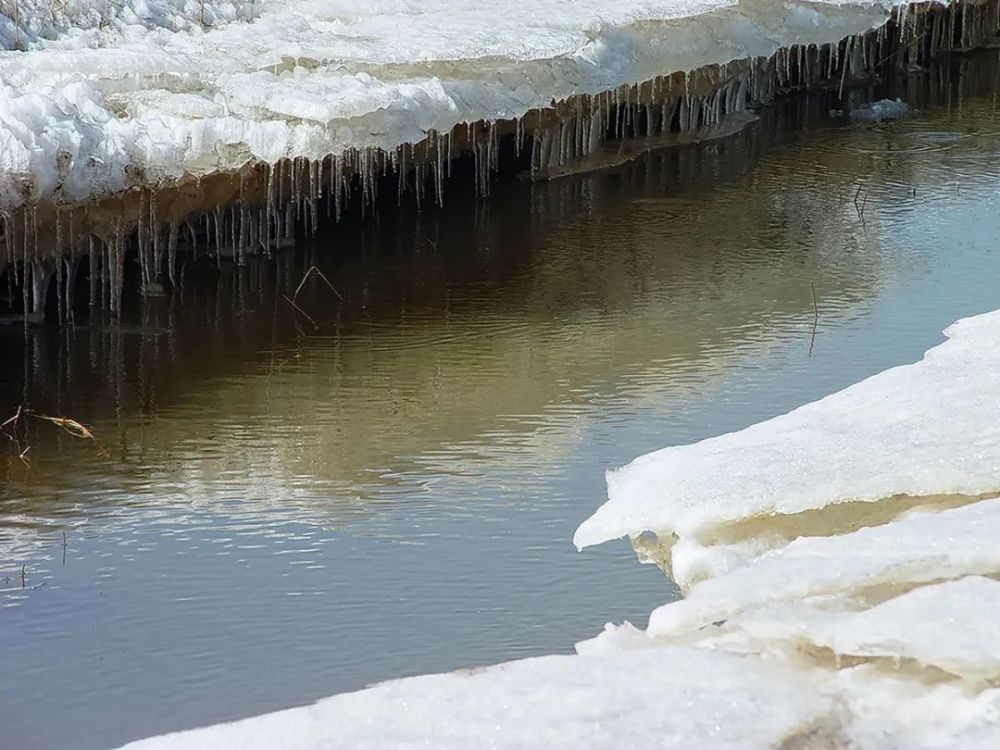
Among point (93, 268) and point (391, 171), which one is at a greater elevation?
point (391, 171)

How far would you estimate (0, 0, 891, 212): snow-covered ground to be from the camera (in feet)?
31.4

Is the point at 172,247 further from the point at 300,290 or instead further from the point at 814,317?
the point at 814,317

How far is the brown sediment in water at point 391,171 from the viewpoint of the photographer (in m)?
9.90

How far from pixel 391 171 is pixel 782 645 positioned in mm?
10166

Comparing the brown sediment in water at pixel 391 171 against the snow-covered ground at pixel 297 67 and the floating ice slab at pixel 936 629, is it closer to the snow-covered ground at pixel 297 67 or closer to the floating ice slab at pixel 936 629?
the snow-covered ground at pixel 297 67

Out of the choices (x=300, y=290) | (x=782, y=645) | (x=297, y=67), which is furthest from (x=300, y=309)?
(x=782, y=645)

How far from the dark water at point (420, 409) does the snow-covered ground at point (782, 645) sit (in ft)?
3.69

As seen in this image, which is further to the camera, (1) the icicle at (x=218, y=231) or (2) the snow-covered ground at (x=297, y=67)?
(1) the icicle at (x=218, y=231)

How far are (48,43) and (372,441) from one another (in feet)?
19.5

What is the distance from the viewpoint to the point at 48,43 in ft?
39.2

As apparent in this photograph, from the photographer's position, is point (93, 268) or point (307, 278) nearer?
point (93, 268)

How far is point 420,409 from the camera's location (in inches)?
316

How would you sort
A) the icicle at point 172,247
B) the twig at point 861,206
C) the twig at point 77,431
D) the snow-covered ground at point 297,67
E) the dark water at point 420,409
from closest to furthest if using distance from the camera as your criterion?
the dark water at point 420,409 < the twig at point 77,431 < the snow-covered ground at point 297,67 < the icicle at point 172,247 < the twig at point 861,206

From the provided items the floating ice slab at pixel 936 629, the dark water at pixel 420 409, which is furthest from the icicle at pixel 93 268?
the floating ice slab at pixel 936 629
